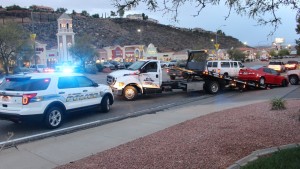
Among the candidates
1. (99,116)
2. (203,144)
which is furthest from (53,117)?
(203,144)

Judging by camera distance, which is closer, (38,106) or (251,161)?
(251,161)

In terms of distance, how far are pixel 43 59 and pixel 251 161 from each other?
8604cm

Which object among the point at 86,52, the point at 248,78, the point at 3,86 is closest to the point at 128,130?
the point at 3,86

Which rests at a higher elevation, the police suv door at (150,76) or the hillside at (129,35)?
the hillside at (129,35)

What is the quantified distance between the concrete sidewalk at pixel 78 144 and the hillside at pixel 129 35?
111594mm

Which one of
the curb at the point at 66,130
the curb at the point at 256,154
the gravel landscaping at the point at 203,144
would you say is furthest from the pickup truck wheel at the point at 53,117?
the curb at the point at 256,154

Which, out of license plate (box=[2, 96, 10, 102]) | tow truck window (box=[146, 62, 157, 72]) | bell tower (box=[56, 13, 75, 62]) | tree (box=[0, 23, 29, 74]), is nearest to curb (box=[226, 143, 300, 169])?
license plate (box=[2, 96, 10, 102])

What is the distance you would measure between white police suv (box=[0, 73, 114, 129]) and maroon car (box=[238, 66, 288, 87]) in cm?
1341

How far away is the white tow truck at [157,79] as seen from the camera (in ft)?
56.0

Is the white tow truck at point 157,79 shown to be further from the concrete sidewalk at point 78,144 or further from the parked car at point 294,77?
the parked car at point 294,77

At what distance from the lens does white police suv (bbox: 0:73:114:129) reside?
390 inches

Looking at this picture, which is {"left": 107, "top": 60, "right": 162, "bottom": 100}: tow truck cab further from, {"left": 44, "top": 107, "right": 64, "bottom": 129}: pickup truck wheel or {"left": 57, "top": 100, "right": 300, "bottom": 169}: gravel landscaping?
{"left": 57, "top": 100, "right": 300, "bottom": 169}: gravel landscaping

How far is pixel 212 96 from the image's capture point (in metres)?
18.9

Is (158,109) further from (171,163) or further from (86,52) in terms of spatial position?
(86,52)
